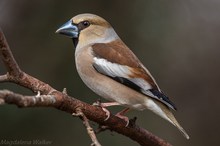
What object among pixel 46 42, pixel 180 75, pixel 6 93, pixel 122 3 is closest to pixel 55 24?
pixel 46 42

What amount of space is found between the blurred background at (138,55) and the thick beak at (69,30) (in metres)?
1.51

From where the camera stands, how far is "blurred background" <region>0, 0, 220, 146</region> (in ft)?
19.5

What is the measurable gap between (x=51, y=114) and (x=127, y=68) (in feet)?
6.53

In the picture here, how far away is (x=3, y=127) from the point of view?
18.8 feet

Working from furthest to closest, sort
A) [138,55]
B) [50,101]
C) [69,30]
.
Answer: [138,55], [69,30], [50,101]

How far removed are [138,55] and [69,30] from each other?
2343 mm

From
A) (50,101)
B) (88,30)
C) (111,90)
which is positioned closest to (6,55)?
(50,101)

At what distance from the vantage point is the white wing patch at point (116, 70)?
4.12 metres

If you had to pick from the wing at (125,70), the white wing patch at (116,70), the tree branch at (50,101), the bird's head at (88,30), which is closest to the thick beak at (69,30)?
the bird's head at (88,30)

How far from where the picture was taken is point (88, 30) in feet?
15.3

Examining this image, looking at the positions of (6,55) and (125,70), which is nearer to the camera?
(6,55)

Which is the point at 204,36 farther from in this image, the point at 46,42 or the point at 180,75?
the point at 46,42

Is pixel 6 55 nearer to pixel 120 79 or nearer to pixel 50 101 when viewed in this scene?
pixel 50 101

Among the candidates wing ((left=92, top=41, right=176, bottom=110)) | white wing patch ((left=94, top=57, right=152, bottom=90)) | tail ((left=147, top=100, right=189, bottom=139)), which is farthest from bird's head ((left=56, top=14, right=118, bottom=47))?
tail ((left=147, top=100, right=189, bottom=139))
